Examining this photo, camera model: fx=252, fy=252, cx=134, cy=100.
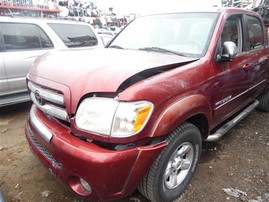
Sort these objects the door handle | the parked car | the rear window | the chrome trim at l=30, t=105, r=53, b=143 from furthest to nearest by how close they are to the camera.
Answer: the rear window, the parked car, the door handle, the chrome trim at l=30, t=105, r=53, b=143

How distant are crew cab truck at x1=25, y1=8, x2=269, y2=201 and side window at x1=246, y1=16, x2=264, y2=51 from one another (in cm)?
54

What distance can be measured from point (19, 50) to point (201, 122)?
11.4 ft

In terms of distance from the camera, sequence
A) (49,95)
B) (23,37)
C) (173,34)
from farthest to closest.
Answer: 1. (23,37)
2. (173,34)
3. (49,95)

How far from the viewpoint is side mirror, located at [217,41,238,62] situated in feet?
8.39

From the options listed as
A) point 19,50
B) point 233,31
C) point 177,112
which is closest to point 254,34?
point 233,31

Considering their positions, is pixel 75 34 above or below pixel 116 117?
above

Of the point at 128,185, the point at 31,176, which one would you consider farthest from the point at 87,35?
the point at 128,185

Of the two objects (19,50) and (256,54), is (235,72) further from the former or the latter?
(19,50)

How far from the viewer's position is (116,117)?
5.80 feet

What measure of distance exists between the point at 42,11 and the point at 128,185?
11782 millimetres

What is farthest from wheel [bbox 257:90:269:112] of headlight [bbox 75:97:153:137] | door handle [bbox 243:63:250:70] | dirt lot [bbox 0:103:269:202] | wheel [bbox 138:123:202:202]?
headlight [bbox 75:97:153:137]

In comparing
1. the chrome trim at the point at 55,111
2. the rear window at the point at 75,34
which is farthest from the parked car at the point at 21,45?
the chrome trim at the point at 55,111

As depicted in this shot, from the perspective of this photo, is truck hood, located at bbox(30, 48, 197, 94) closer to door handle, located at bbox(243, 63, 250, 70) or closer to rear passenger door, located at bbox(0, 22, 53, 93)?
door handle, located at bbox(243, 63, 250, 70)

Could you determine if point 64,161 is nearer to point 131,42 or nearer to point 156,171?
point 156,171
